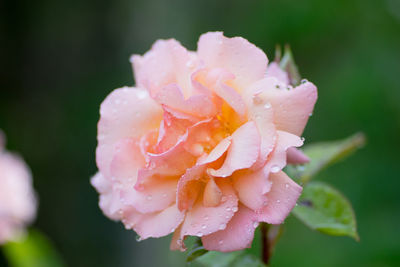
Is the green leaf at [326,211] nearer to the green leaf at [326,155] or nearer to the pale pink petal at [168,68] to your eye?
the green leaf at [326,155]

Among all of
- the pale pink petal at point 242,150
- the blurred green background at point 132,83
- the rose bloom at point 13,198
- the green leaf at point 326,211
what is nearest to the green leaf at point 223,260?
the green leaf at point 326,211

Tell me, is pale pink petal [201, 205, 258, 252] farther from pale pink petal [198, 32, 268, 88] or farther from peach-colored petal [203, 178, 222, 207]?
pale pink petal [198, 32, 268, 88]

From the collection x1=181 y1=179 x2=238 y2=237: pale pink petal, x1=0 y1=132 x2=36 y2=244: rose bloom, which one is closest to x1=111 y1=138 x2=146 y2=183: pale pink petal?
x1=181 y1=179 x2=238 y2=237: pale pink petal

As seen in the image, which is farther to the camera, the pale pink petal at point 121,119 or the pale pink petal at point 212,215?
the pale pink petal at point 121,119

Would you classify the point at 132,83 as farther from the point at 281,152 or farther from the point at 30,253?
the point at 281,152

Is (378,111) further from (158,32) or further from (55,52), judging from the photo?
(55,52)

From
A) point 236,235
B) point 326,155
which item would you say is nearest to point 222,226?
point 236,235

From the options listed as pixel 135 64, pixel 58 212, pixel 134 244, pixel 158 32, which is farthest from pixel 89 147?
pixel 135 64
